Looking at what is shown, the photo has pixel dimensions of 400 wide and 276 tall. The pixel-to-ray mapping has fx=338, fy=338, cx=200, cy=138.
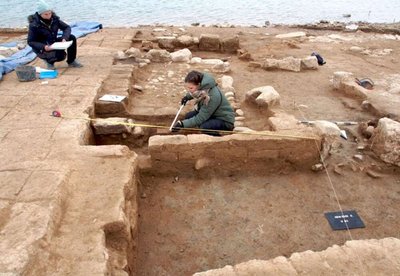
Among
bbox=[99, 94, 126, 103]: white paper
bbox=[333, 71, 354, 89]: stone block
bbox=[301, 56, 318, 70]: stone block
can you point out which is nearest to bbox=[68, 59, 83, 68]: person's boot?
bbox=[99, 94, 126, 103]: white paper

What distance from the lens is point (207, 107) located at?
4.75 m

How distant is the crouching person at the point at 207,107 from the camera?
464 centimetres

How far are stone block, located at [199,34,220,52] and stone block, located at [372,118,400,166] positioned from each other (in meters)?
6.18

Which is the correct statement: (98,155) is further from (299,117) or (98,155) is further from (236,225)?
(299,117)

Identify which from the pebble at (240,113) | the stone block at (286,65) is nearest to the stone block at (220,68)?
the stone block at (286,65)

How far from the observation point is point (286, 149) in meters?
4.56

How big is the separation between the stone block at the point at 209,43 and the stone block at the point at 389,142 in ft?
20.3


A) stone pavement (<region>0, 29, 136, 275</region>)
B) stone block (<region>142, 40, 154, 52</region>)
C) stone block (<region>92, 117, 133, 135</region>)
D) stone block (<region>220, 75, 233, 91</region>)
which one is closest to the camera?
stone pavement (<region>0, 29, 136, 275</region>)

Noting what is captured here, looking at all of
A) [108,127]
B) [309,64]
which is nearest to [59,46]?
[108,127]

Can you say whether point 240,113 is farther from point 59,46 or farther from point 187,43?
point 187,43

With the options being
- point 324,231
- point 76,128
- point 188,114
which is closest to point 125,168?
point 76,128

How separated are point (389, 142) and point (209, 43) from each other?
6595 millimetres

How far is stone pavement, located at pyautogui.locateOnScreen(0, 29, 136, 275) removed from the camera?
2500 mm

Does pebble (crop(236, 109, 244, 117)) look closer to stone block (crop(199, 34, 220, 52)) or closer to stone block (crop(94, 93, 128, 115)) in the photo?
stone block (crop(94, 93, 128, 115))
